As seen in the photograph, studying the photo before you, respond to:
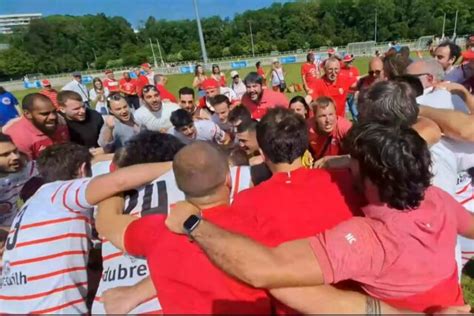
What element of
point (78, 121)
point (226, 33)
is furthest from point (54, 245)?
point (226, 33)

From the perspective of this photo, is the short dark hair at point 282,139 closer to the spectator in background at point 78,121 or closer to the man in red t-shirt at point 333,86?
the spectator in background at point 78,121

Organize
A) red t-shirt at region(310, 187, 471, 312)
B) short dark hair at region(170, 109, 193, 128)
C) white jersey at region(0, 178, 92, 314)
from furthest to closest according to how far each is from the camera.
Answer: short dark hair at region(170, 109, 193, 128)
white jersey at region(0, 178, 92, 314)
red t-shirt at region(310, 187, 471, 312)

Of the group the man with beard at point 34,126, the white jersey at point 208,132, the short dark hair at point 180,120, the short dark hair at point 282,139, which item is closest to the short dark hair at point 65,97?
the man with beard at point 34,126

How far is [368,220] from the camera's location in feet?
5.21

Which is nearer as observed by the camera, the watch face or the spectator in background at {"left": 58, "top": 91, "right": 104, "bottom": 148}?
the watch face

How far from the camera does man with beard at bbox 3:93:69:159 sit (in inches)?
176

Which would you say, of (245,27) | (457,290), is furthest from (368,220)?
(245,27)

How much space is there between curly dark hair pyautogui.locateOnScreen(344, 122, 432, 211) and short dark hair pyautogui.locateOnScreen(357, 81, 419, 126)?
0.58 m

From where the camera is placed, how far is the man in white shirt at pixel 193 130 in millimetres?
4684

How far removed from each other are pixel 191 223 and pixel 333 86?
232 inches

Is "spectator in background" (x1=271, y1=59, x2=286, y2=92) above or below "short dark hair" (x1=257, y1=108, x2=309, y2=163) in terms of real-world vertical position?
below

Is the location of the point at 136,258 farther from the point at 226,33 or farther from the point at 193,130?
the point at 226,33

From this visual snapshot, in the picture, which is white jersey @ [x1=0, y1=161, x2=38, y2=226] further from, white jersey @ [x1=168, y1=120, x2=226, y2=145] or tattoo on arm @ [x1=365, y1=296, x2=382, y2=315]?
tattoo on arm @ [x1=365, y1=296, x2=382, y2=315]

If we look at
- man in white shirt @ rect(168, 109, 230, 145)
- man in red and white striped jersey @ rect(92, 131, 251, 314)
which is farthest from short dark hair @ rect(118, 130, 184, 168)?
man in white shirt @ rect(168, 109, 230, 145)
